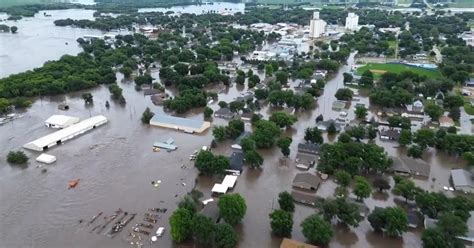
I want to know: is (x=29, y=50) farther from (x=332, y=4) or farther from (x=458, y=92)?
(x=332, y=4)

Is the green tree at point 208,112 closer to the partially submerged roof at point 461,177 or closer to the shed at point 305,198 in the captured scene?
the shed at point 305,198

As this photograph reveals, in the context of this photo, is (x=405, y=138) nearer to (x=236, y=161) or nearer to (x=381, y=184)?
(x=381, y=184)

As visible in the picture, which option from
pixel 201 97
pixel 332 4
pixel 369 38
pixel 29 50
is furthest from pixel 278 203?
pixel 332 4

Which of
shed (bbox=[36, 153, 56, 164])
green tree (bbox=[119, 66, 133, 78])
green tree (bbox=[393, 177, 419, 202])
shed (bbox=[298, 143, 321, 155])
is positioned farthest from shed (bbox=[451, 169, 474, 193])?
green tree (bbox=[119, 66, 133, 78])

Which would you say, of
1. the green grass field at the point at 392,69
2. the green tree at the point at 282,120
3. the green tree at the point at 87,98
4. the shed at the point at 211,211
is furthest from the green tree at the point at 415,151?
the green tree at the point at 87,98

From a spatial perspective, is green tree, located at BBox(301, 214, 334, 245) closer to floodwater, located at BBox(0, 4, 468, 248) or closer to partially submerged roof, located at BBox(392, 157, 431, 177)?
floodwater, located at BBox(0, 4, 468, 248)

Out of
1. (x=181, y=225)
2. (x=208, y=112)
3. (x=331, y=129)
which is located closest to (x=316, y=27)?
(x=208, y=112)
